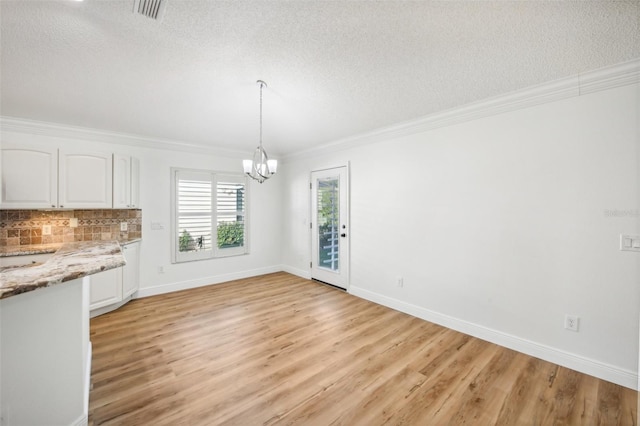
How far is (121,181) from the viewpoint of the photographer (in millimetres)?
3785

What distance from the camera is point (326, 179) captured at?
473 centimetres

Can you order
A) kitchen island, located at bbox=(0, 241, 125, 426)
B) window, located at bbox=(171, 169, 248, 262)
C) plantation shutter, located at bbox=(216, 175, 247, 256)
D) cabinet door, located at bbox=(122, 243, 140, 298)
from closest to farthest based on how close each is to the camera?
kitchen island, located at bbox=(0, 241, 125, 426) < cabinet door, located at bbox=(122, 243, 140, 298) < window, located at bbox=(171, 169, 248, 262) < plantation shutter, located at bbox=(216, 175, 247, 256)

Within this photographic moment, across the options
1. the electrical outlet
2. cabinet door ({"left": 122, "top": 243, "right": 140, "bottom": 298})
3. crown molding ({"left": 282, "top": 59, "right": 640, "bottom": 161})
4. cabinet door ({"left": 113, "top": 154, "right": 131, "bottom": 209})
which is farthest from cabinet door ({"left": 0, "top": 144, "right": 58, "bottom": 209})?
the electrical outlet

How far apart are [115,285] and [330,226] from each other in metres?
3.23

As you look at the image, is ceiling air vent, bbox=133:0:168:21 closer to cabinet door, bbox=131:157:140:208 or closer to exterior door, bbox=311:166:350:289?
cabinet door, bbox=131:157:140:208

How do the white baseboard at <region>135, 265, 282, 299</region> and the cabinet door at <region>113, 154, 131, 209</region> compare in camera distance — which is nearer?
the cabinet door at <region>113, 154, 131, 209</region>

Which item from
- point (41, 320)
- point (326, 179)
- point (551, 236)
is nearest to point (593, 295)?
point (551, 236)

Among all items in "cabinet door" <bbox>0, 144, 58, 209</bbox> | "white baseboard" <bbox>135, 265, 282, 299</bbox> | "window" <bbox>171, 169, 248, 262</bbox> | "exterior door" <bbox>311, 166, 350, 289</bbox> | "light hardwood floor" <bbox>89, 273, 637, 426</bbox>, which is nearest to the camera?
"light hardwood floor" <bbox>89, 273, 637, 426</bbox>

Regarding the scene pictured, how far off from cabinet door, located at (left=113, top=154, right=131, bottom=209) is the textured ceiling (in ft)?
2.54

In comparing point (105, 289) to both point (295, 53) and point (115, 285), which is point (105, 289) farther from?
point (295, 53)

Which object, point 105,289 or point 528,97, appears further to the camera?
point 105,289

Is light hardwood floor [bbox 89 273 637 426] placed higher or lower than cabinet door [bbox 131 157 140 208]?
lower

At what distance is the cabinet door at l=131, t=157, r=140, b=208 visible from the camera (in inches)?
156

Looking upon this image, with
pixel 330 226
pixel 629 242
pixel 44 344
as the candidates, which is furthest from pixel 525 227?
pixel 44 344
